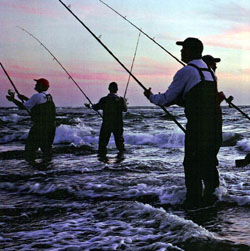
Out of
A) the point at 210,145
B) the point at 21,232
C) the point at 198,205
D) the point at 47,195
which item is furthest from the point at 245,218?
the point at 47,195

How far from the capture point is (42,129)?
9055mm

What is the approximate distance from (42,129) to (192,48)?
5.45 metres

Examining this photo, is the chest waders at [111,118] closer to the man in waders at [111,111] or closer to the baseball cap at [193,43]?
the man in waders at [111,111]

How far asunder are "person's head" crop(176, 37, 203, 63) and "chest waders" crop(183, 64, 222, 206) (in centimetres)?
22

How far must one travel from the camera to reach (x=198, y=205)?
4.58 metres

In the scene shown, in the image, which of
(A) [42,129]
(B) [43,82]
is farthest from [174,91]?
(A) [42,129]

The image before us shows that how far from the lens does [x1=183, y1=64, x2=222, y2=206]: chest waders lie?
4367 millimetres

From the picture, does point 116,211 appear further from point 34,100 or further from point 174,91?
point 34,100

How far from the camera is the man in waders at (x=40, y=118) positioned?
8583mm

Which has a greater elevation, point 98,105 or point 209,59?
point 209,59

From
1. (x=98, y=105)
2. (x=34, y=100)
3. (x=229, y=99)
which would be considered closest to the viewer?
(x=229, y=99)

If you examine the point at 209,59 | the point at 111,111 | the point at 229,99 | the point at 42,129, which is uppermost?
the point at 209,59

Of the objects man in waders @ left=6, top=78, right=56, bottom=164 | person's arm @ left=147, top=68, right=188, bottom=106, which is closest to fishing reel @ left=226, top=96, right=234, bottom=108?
person's arm @ left=147, top=68, right=188, bottom=106

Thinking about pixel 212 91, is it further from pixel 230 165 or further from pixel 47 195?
pixel 230 165
